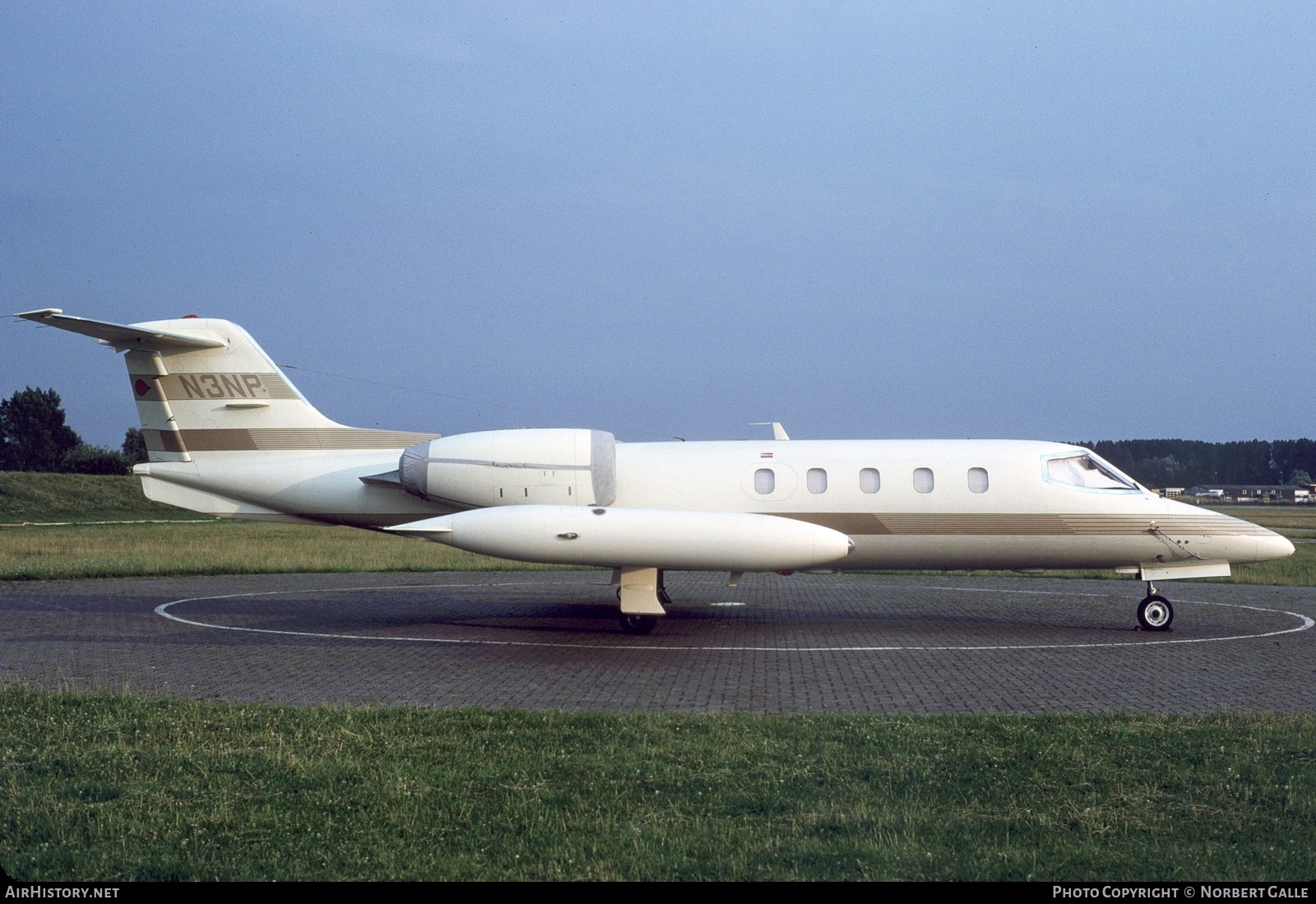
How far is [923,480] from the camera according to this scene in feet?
59.0

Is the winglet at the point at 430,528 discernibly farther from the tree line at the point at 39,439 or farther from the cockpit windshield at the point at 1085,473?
the tree line at the point at 39,439

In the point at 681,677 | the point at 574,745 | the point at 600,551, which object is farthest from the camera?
the point at 600,551

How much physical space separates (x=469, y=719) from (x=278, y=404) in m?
10.2

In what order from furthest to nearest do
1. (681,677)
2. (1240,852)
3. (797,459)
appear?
(797,459) → (681,677) → (1240,852)

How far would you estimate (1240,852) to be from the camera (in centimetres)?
661

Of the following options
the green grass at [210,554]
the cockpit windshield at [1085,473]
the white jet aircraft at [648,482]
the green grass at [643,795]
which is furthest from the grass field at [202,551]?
the green grass at [643,795]

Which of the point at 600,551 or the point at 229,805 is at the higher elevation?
the point at 600,551

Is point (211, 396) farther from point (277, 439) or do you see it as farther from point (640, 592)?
point (640, 592)

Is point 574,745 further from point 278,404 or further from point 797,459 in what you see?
point 278,404

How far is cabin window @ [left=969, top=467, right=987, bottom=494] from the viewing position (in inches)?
707

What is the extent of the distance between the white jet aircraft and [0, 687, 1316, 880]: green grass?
22.9ft

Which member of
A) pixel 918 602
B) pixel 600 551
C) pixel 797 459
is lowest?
pixel 918 602

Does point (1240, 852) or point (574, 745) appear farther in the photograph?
point (574, 745)
